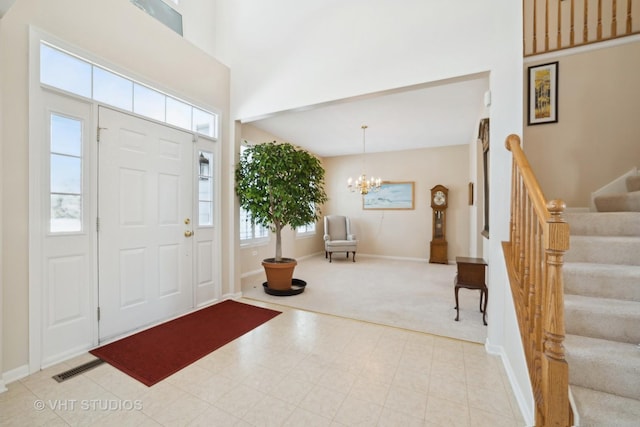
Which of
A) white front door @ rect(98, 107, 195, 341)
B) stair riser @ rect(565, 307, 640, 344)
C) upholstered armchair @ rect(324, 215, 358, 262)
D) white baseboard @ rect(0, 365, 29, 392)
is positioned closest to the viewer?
stair riser @ rect(565, 307, 640, 344)

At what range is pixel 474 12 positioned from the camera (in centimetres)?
233

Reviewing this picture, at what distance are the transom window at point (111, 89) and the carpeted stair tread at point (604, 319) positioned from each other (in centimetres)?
381

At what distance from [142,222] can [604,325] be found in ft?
12.0

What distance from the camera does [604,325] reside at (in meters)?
1.53

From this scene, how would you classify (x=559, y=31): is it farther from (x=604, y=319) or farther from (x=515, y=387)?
(x=515, y=387)

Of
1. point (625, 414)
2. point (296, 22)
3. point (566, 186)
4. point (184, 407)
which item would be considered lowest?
point (184, 407)

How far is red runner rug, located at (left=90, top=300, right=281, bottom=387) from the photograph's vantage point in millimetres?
2049

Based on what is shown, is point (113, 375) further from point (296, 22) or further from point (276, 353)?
point (296, 22)

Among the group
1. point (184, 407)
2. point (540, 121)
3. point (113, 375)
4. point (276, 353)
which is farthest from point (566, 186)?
point (113, 375)

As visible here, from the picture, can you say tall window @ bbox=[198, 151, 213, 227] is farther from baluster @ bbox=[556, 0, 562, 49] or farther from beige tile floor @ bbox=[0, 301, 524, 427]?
baluster @ bbox=[556, 0, 562, 49]

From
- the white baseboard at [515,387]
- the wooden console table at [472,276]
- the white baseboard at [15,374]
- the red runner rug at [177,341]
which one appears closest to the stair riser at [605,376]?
the white baseboard at [515,387]

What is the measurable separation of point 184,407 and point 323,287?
2.72 metres

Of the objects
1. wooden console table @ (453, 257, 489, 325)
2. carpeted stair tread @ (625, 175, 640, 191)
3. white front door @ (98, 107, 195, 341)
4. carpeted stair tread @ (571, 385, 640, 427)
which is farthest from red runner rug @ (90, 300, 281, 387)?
carpeted stair tread @ (625, 175, 640, 191)

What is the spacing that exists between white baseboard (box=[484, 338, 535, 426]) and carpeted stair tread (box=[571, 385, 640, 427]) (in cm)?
27
